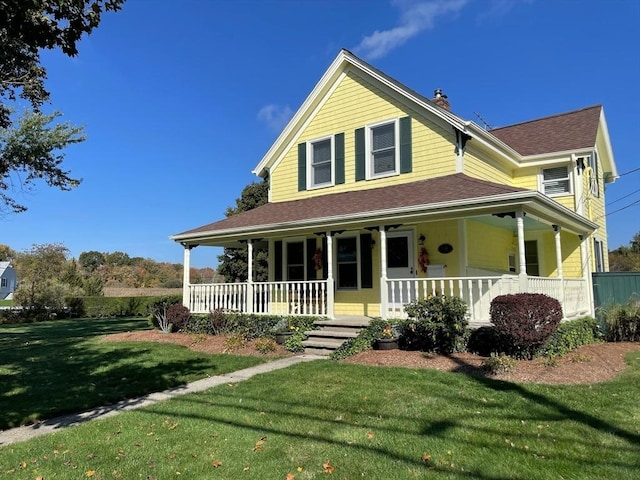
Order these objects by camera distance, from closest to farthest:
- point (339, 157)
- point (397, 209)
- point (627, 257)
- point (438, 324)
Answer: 1. point (438, 324)
2. point (397, 209)
3. point (339, 157)
4. point (627, 257)

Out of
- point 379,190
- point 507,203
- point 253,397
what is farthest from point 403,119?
point 253,397

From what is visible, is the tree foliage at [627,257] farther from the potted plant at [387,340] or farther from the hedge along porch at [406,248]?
the potted plant at [387,340]

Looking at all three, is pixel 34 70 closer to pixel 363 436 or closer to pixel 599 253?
pixel 363 436

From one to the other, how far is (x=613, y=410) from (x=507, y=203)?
4.56 m

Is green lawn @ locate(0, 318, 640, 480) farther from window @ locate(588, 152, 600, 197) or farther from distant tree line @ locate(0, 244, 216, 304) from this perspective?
distant tree line @ locate(0, 244, 216, 304)

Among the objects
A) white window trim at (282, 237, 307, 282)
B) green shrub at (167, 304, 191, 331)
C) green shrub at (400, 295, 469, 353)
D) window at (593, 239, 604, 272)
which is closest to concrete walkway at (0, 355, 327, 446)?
green shrub at (400, 295, 469, 353)

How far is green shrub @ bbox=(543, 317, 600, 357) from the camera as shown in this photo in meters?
8.56

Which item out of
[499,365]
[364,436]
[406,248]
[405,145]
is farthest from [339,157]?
Result: [364,436]

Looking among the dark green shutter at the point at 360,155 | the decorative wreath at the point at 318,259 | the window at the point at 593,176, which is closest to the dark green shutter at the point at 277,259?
the decorative wreath at the point at 318,259

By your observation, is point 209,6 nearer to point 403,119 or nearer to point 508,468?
point 403,119

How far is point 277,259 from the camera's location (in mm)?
15305

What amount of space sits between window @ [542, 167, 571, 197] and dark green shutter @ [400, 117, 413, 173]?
15.7ft

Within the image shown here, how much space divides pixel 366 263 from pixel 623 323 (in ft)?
23.1

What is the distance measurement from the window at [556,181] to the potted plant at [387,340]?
8.04 metres
